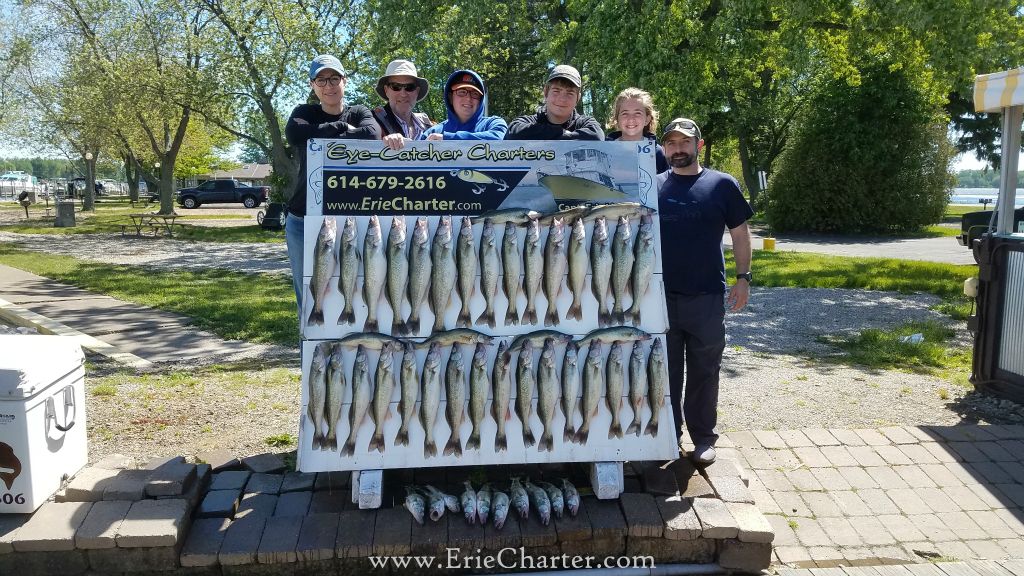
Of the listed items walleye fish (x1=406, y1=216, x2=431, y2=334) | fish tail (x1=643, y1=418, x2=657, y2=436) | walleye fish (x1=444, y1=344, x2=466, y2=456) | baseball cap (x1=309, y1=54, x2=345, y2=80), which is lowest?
fish tail (x1=643, y1=418, x2=657, y2=436)

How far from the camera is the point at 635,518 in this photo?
3680 mm

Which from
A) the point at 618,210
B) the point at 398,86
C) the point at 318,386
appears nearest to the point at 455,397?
the point at 318,386

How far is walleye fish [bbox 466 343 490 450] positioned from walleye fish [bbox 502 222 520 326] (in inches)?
10.9

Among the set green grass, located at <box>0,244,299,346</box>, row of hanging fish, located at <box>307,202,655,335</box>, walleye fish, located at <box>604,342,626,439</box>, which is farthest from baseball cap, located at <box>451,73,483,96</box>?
green grass, located at <box>0,244,299,346</box>

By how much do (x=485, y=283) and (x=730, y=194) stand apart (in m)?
1.64

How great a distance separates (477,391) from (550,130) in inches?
68.1

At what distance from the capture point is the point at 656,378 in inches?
155

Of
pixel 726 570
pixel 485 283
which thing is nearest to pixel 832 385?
pixel 726 570

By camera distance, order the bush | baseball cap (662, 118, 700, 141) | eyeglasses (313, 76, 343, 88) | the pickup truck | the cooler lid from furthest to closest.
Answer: the pickup truck < the bush < eyeglasses (313, 76, 343, 88) < baseball cap (662, 118, 700, 141) < the cooler lid

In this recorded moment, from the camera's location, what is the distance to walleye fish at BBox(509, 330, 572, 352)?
12.4 ft

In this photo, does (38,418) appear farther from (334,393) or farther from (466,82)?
(466,82)

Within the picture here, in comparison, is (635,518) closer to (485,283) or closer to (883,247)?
(485,283)

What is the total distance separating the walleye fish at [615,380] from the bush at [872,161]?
22.4 metres

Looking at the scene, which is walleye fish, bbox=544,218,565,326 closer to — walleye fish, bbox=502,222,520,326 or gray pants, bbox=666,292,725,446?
walleye fish, bbox=502,222,520,326
